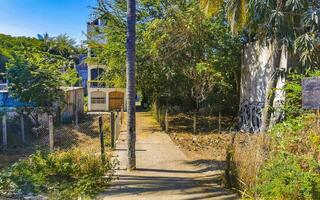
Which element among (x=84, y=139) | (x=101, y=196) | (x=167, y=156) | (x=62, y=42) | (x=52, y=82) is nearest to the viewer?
(x=101, y=196)

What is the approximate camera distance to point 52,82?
20.3 m

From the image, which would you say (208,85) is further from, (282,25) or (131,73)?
(131,73)

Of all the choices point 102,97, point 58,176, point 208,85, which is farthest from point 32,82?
point 102,97

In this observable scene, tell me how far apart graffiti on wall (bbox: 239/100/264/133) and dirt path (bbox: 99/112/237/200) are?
4146 mm

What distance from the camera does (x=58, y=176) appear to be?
8.60 metres

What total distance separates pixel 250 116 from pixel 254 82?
5.14 feet

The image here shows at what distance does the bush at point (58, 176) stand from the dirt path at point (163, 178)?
1.30ft

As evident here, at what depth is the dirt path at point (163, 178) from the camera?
7.47 meters

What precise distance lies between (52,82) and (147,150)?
8.78m

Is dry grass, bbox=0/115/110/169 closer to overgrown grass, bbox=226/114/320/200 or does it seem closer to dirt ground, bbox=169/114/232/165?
dirt ground, bbox=169/114/232/165

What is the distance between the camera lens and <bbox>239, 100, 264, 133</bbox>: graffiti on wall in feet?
55.1

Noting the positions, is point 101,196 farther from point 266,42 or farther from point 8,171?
point 266,42

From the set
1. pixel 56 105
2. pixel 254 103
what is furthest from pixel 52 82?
pixel 254 103

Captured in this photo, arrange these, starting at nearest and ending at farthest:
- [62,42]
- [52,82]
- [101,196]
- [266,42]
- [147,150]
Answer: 1. [101,196]
2. [147,150]
3. [266,42]
4. [52,82]
5. [62,42]
